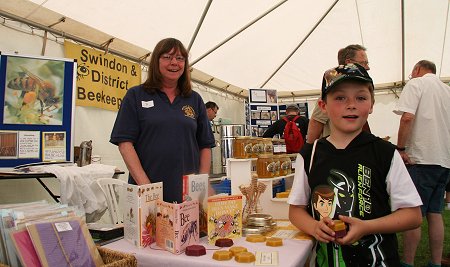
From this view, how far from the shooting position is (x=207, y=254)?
42.0 inches

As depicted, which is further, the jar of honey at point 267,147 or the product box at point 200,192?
the jar of honey at point 267,147

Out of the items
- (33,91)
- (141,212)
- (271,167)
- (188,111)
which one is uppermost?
(33,91)

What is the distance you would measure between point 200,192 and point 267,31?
4226 mm

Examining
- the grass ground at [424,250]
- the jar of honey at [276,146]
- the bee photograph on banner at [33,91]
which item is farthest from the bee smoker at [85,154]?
the grass ground at [424,250]

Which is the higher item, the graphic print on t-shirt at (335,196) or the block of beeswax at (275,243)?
the graphic print on t-shirt at (335,196)

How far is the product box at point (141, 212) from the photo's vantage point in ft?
3.66

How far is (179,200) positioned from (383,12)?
4.50m

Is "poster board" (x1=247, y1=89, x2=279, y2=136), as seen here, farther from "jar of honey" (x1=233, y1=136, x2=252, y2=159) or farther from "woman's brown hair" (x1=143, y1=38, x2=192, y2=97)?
"woman's brown hair" (x1=143, y1=38, x2=192, y2=97)

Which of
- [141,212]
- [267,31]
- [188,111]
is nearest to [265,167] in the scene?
[188,111]

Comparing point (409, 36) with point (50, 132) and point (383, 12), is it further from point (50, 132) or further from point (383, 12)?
point (50, 132)

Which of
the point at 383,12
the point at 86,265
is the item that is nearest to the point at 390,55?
the point at 383,12

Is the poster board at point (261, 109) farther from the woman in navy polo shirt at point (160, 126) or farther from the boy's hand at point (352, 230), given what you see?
the boy's hand at point (352, 230)

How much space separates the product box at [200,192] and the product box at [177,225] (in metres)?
0.06

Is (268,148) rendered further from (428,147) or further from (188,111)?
(428,147)
